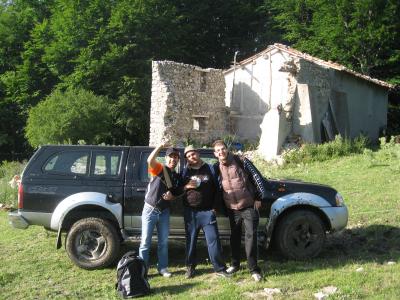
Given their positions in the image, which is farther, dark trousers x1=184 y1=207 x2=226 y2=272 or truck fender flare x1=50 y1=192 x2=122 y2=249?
truck fender flare x1=50 y1=192 x2=122 y2=249

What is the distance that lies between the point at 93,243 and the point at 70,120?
20.2 metres

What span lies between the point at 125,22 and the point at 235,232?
29210 mm

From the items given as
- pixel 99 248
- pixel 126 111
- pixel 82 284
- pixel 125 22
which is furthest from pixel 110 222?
pixel 125 22

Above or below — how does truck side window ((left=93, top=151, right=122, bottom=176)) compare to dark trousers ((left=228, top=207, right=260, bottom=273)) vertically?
above

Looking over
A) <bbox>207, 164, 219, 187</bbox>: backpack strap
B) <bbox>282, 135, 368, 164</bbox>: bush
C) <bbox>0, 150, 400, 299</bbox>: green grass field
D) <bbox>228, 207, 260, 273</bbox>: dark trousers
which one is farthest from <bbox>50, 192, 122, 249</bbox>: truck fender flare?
<bbox>282, 135, 368, 164</bbox>: bush

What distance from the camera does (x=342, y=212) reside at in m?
7.36

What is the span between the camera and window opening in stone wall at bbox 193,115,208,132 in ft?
81.6

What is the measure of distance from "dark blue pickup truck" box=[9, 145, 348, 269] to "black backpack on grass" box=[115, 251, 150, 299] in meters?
0.87

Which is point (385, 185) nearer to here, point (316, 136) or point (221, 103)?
point (316, 136)

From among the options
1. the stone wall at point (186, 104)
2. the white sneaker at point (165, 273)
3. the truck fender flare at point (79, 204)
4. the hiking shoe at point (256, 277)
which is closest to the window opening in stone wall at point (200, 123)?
the stone wall at point (186, 104)

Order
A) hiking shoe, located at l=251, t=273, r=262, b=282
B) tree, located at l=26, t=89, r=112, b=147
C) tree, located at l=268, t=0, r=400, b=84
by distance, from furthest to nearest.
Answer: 1. tree, located at l=268, t=0, r=400, b=84
2. tree, located at l=26, t=89, r=112, b=147
3. hiking shoe, located at l=251, t=273, r=262, b=282

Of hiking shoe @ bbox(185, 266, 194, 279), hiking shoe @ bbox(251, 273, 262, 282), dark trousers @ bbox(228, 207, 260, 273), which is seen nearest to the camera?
hiking shoe @ bbox(251, 273, 262, 282)

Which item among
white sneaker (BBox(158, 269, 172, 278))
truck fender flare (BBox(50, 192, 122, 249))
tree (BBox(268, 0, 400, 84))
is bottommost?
white sneaker (BBox(158, 269, 172, 278))

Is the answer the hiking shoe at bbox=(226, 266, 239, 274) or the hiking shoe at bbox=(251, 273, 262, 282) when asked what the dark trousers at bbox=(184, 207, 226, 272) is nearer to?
the hiking shoe at bbox=(226, 266, 239, 274)
